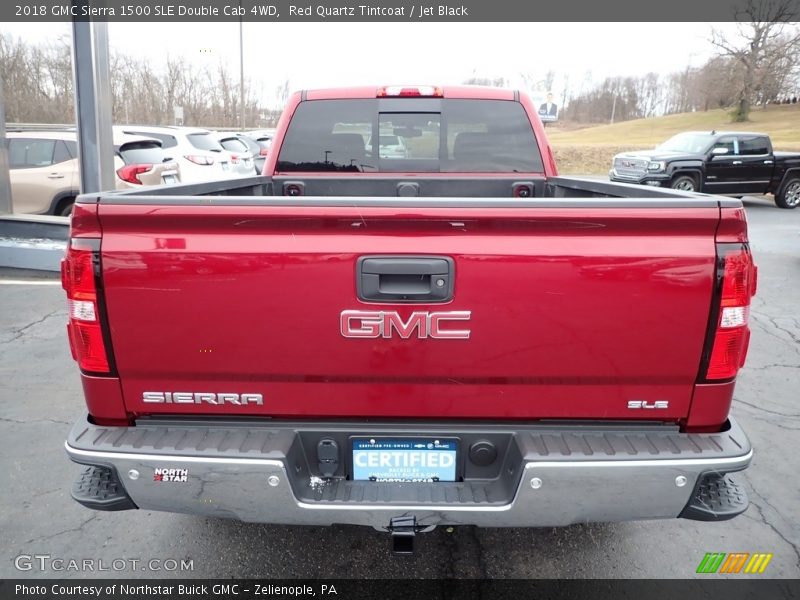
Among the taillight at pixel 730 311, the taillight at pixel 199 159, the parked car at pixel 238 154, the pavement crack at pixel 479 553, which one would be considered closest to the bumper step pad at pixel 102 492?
the pavement crack at pixel 479 553

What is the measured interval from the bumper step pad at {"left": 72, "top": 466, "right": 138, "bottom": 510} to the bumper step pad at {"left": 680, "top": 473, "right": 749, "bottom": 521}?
2042mm

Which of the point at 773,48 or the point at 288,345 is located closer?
the point at 288,345

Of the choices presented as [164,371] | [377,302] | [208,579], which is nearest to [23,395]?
[208,579]

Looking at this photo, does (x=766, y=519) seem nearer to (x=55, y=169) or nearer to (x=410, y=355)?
(x=410, y=355)

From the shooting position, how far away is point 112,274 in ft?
6.91

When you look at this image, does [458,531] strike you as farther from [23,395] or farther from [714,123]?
[714,123]

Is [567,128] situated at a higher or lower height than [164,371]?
higher

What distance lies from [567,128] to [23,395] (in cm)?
7806

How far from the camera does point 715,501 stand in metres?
2.26

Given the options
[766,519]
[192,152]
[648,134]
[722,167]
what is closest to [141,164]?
[192,152]

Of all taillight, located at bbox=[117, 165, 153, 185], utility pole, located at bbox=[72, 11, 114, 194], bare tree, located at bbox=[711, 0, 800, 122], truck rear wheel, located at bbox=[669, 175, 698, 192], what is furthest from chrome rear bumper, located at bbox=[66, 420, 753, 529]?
bare tree, located at bbox=[711, 0, 800, 122]

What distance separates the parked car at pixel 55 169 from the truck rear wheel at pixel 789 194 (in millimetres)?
16796

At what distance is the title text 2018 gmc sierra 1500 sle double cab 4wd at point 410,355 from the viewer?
6.77 ft

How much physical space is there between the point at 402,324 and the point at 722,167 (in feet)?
59.3
